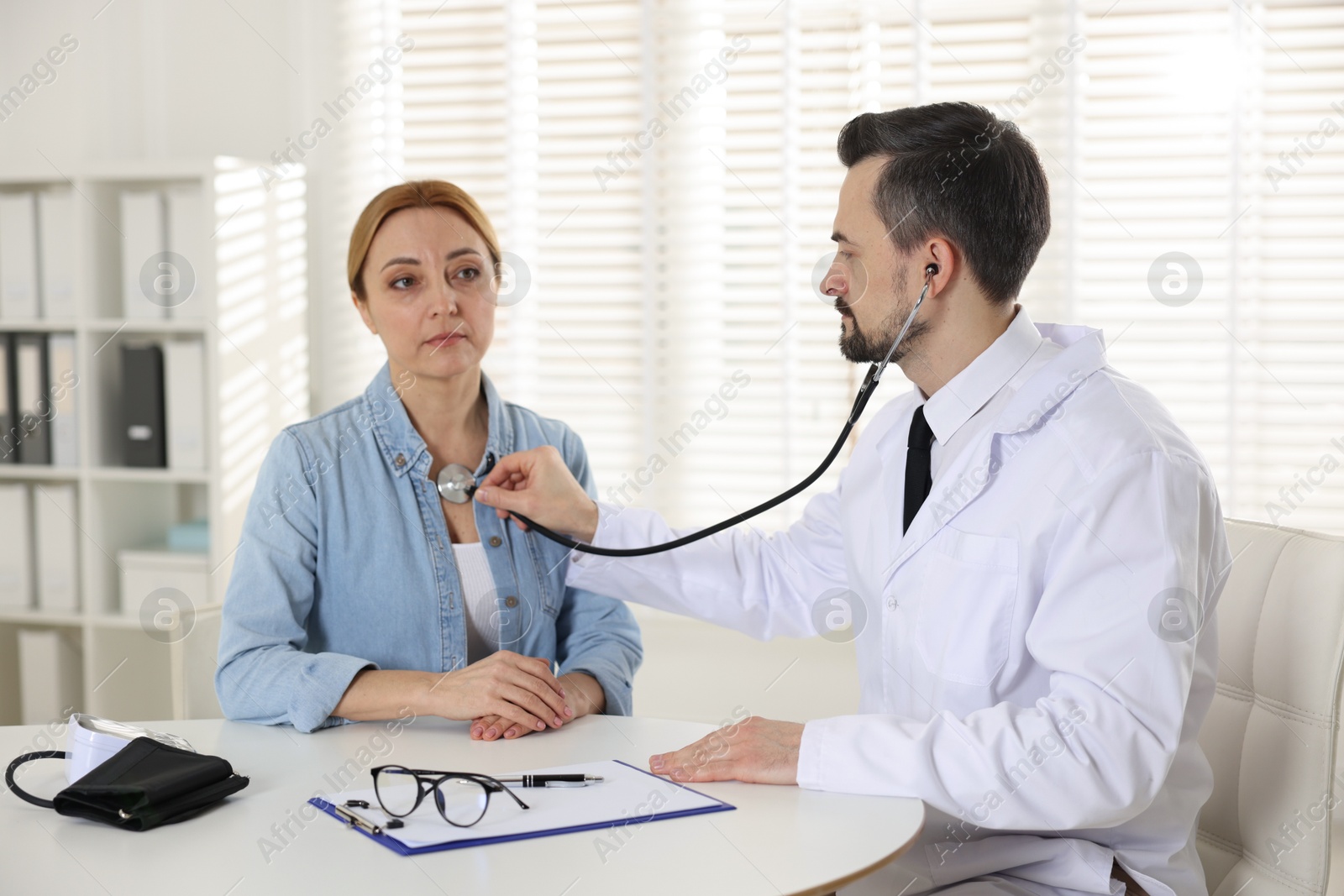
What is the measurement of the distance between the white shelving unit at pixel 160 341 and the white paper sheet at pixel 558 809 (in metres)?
1.74

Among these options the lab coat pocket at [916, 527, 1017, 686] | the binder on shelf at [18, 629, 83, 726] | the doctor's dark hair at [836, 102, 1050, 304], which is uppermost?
the doctor's dark hair at [836, 102, 1050, 304]

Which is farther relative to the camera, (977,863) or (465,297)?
(465,297)

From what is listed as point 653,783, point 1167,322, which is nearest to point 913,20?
point 1167,322

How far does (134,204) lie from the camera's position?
2.75 metres

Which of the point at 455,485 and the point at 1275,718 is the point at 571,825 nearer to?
the point at 455,485

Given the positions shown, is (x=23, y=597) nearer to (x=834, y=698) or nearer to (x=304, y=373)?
(x=304, y=373)

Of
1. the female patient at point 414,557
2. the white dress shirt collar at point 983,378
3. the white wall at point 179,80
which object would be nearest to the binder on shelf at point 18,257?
the white wall at point 179,80

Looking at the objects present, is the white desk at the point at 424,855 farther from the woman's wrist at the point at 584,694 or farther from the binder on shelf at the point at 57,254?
the binder on shelf at the point at 57,254

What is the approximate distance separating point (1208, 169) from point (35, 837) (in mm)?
2507

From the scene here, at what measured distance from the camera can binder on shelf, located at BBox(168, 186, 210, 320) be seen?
2.69 metres

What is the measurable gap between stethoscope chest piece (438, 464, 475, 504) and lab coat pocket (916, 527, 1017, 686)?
2.42 feet

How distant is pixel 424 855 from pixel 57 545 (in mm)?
2246

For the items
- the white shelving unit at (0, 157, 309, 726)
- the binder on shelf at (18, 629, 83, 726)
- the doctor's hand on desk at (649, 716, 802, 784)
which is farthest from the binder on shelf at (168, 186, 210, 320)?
the doctor's hand on desk at (649, 716, 802, 784)

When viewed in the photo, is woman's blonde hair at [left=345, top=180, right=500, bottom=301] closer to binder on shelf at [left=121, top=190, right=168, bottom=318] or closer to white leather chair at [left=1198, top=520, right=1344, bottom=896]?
binder on shelf at [left=121, top=190, right=168, bottom=318]
